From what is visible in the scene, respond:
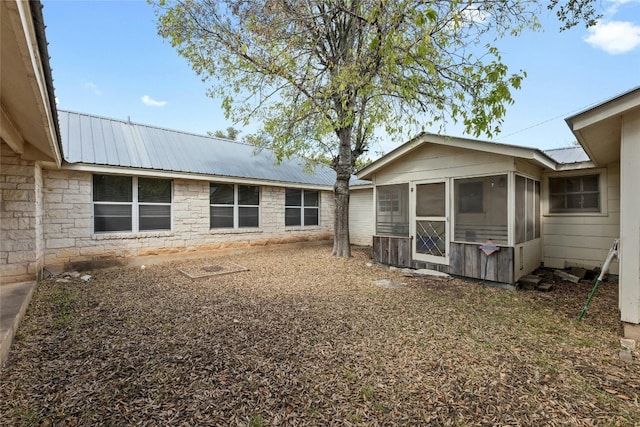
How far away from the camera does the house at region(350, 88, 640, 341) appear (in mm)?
5613

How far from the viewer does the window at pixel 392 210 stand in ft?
23.8

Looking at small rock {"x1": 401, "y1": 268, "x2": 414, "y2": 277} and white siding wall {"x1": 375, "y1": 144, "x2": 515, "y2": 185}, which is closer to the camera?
white siding wall {"x1": 375, "y1": 144, "x2": 515, "y2": 185}

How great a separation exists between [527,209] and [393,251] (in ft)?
10.2

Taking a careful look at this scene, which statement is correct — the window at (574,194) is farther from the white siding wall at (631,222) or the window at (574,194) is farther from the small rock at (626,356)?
the small rock at (626,356)

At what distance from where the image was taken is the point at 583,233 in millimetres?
6652

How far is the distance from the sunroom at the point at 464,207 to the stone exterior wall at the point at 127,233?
14.6 ft

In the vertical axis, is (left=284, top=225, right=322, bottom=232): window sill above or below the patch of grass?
above

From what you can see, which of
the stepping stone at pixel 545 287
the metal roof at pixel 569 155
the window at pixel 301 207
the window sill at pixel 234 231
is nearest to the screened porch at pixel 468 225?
the stepping stone at pixel 545 287

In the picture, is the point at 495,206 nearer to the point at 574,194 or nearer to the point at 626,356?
the point at 574,194

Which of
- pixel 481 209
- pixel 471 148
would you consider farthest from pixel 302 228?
pixel 471 148

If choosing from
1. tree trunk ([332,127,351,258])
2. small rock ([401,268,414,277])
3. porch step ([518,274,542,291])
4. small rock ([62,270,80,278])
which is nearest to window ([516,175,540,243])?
porch step ([518,274,542,291])

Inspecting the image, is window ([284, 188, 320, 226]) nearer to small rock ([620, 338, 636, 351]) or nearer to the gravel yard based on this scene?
the gravel yard

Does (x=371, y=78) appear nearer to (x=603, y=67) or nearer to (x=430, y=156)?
(x=430, y=156)

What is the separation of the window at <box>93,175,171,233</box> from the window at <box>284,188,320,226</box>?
424cm
